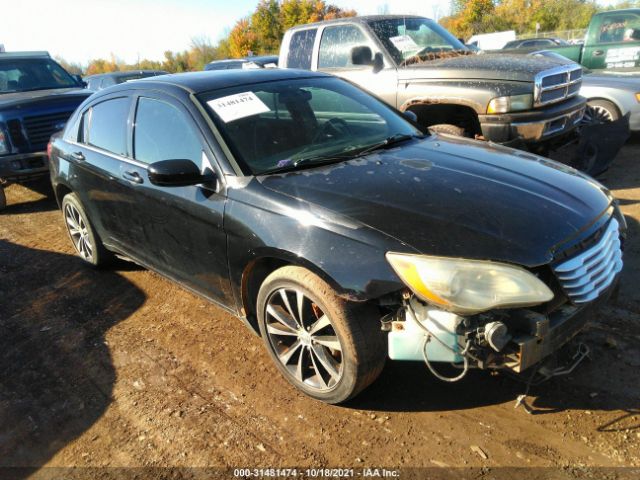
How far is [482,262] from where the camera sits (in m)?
2.20

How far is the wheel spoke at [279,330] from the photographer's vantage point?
280 centimetres

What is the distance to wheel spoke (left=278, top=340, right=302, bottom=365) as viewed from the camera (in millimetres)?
2816

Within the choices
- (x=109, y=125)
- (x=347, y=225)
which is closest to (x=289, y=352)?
(x=347, y=225)

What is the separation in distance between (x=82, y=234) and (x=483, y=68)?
4490mm

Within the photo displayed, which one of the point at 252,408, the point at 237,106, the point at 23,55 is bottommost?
the point at 252,408

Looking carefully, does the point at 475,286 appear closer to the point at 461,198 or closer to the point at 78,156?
the point at 461,198

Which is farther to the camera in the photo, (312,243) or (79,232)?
(79,232)

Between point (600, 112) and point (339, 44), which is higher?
point (339, 44)

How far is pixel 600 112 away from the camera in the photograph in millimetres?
7312

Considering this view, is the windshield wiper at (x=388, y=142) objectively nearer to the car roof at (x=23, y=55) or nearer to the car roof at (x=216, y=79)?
the car roof at (x=216, y=79)

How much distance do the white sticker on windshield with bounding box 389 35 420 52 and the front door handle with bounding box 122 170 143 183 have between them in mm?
4011

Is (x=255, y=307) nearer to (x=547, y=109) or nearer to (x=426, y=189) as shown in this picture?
(x=426, y=189)

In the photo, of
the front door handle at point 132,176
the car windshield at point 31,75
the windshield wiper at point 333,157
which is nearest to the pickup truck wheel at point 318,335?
the windshield wiper at point 333,157

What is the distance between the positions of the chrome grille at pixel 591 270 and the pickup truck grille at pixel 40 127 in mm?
7338
